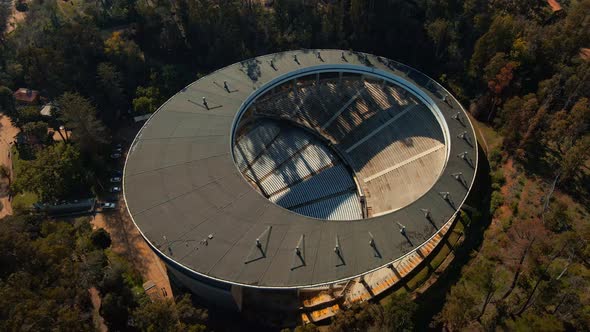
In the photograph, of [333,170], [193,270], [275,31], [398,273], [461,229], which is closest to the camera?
[193,270]

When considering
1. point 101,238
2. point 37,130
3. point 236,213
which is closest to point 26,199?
point 37,130

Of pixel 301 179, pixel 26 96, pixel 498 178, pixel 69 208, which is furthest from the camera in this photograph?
pixel 26 96

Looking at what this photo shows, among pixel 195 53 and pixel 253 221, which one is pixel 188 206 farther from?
pixel 195 53

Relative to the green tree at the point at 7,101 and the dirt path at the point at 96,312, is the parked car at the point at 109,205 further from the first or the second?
the green tree at the point at 7,101

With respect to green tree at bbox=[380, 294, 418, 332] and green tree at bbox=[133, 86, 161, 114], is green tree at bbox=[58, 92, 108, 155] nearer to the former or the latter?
green tree at bbox=[133, 86, 161, 114]

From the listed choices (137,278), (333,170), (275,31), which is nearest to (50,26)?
(275,31)

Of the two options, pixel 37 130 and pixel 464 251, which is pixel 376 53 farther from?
pixel 37 130

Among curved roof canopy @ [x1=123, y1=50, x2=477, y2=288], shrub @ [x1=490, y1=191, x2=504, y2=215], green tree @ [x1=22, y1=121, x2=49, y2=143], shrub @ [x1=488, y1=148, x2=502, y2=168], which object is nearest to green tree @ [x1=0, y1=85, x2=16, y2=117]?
green tree @ [x1=22, y1=121, x2=49, y2=143]
